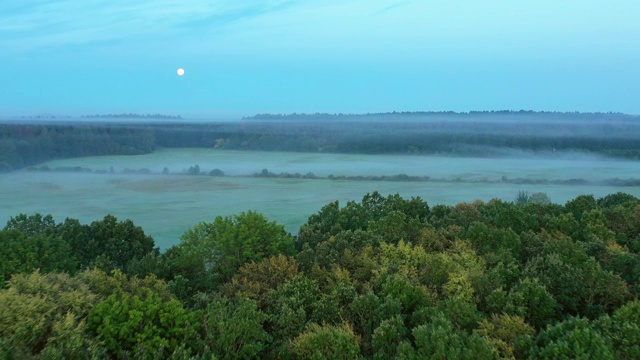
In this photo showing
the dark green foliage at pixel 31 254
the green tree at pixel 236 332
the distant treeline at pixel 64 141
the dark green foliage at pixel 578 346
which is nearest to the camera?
the dark green foliage at pixel 578 346

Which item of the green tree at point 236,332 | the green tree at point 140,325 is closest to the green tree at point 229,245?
the green tree at point 236,332

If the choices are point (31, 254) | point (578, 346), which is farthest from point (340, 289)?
point (31, 254)

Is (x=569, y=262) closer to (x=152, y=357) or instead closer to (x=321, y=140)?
(x=152, y=357)

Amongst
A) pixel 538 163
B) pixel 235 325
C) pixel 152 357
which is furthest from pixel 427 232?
pixel 538 163

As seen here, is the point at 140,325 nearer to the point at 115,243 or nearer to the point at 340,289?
the point at 340,289

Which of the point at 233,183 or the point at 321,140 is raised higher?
the point at 321,140

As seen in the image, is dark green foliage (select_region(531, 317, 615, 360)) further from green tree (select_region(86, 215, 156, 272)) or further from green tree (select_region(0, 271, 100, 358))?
green tree (select_region(86, 215, 156, 272))

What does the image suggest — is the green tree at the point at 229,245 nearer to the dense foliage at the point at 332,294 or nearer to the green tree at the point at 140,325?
the dense foliage at the point at 332,294
